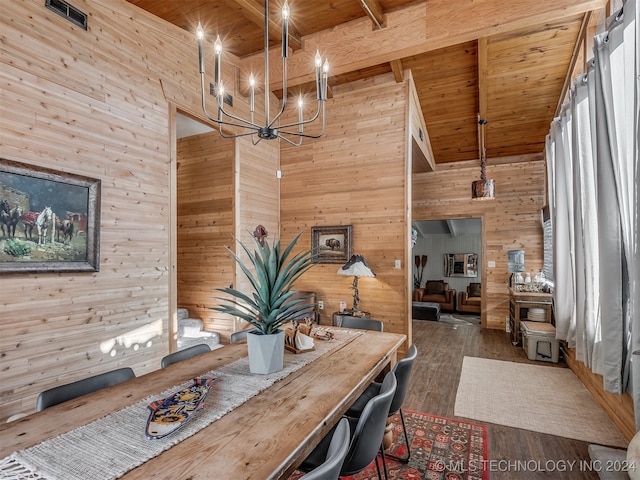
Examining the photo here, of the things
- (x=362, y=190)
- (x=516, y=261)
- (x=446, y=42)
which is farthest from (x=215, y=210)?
(x=516, y=261)

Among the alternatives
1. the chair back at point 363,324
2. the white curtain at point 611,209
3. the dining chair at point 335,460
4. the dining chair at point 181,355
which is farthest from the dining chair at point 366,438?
the white curtain at point 611,209

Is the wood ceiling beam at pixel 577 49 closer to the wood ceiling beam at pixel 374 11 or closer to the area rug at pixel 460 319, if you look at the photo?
the wood ceiling beam at pixel 374 11

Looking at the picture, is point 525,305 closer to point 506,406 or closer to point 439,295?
point 506,406

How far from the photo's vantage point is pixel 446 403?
3.12 meters

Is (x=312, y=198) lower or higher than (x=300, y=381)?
higher

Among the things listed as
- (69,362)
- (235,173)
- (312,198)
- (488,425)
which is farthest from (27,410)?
(312,198)

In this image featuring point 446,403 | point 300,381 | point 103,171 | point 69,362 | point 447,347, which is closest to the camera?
point 300,381

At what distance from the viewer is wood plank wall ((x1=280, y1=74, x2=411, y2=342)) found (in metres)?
4.57

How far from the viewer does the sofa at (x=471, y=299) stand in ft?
25.7

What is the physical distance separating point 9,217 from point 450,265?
8.94m

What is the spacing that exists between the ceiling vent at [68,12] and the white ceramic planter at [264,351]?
9.59 ft

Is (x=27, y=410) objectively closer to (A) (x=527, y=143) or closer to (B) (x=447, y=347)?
(B) (x=447, y=347)

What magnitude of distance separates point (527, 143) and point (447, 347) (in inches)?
153

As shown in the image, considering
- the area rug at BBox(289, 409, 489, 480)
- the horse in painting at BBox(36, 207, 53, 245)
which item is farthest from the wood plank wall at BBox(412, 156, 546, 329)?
the horse in painting at BBox(36, 207, 53, 245)
